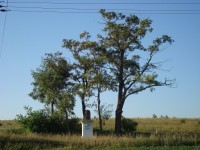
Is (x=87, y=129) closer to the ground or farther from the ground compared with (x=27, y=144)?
farther from the ground

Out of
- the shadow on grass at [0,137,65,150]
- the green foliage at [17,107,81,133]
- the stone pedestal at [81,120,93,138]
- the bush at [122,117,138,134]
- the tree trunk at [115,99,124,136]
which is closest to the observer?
the shadow on grass at [0,137,65,150]

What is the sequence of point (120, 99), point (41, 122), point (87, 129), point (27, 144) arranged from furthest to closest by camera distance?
point (120, 99) < point (41, 122) < point (87, 129) < point (27, 144)

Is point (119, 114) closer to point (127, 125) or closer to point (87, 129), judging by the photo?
point (127, 125)

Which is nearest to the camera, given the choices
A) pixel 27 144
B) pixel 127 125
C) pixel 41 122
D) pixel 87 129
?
pixel 27 144

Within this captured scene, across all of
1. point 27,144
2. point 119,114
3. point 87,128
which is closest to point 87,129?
point 87,128

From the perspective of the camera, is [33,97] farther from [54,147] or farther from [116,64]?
[54,147]

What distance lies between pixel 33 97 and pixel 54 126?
17494mm

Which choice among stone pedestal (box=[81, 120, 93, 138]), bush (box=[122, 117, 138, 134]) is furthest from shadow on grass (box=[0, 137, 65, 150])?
bush (box=[122, 117, 138, 134])

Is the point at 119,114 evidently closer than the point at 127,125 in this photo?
Yes

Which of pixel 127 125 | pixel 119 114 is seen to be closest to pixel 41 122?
A: pixel 119 114

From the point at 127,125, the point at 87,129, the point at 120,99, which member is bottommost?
the point at 87,129

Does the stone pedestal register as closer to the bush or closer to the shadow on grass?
the shadow on grass

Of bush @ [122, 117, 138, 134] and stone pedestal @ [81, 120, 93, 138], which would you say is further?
bush @ [122, 117, 138, 134]

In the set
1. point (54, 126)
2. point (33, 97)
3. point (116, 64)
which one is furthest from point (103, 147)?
point (33, 97)
